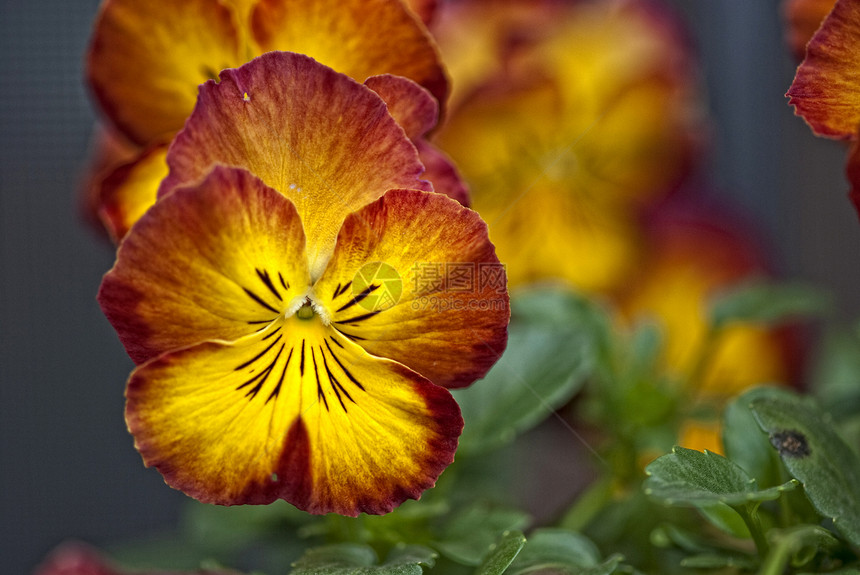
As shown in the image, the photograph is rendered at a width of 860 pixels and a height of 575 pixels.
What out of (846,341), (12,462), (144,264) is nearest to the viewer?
(144,264)

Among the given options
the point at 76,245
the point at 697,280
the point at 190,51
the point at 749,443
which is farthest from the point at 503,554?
the point at 76,245

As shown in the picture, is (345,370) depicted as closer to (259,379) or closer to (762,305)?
(259,379)

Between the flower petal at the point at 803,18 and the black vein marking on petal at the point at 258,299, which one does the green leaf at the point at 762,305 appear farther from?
the black vein marking on petal at the point at 258,299

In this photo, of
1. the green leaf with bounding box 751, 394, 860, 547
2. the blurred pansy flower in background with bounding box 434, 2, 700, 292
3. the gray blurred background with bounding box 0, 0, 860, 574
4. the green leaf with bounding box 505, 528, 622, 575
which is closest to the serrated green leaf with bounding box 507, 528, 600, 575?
the green leaf with bounding box 505, 528, 622, 575

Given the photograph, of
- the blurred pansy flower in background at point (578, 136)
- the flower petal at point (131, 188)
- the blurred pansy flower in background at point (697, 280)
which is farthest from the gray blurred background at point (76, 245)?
the flower petal at point (131, 188)

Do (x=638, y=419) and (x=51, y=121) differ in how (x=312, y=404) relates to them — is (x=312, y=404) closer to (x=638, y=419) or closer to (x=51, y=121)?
(x=638, y=419)

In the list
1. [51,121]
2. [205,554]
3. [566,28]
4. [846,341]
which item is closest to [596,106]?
[566,28]
